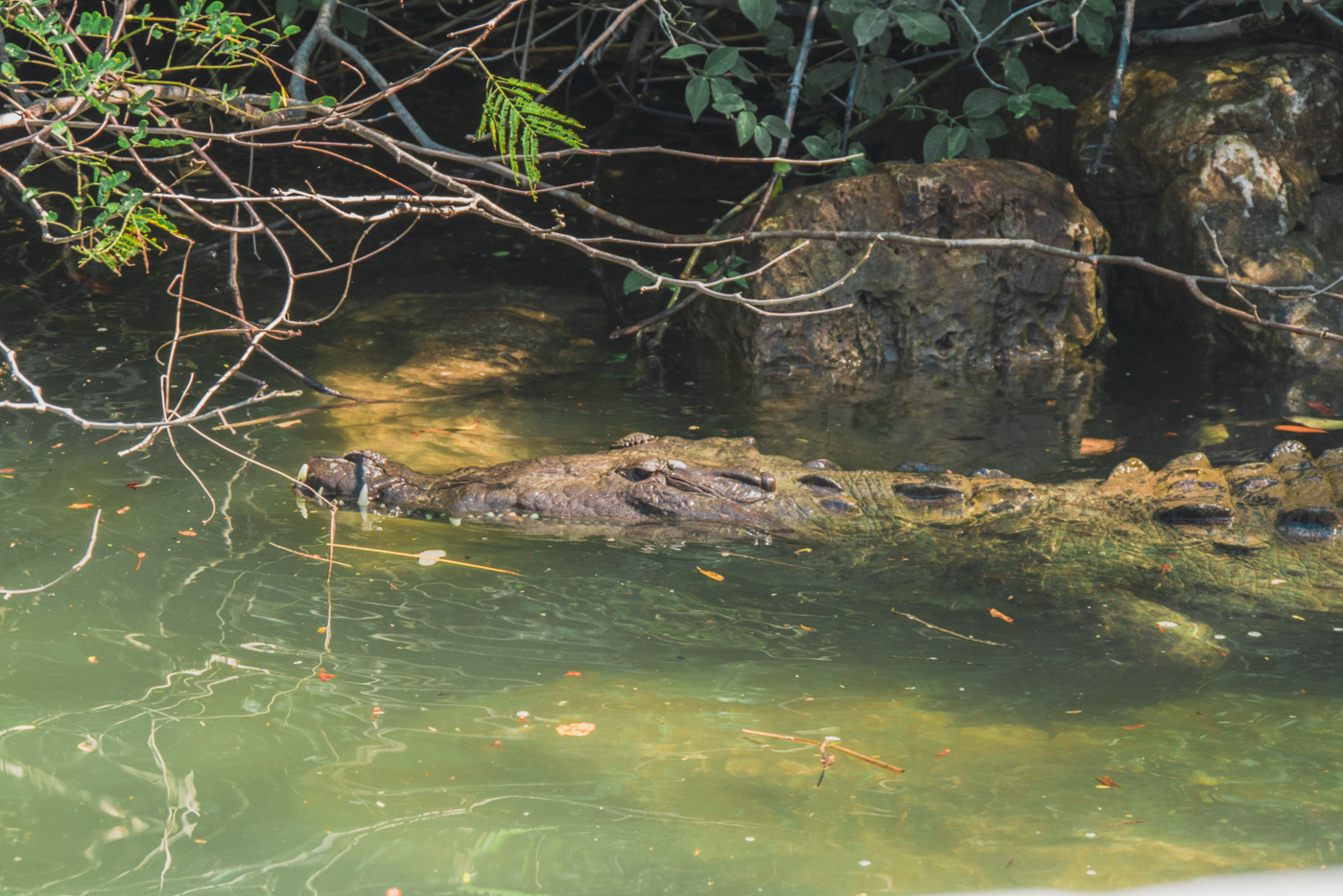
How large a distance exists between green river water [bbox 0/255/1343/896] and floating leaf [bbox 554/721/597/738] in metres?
0.01

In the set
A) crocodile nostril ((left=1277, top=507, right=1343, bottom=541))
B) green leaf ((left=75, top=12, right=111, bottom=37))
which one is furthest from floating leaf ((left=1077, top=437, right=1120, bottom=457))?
green leaf ((left=75, top=12, right=111, bottom=37))

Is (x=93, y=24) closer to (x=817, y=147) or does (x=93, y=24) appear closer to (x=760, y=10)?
(x=760, y=10)

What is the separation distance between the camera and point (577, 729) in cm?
306

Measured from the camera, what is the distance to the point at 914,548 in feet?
15.3

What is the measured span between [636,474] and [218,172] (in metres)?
2.03

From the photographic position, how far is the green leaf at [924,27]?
599 centimetres

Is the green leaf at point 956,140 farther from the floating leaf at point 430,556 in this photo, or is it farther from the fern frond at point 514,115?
the floating leaf at point 430,556

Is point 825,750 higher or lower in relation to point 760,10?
lower

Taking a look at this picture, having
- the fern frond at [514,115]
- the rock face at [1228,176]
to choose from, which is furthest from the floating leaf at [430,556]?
the rock face at [1228,176]

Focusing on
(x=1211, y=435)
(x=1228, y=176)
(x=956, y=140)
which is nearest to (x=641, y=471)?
(x=956, y=140)

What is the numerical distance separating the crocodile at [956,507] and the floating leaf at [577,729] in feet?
5.38

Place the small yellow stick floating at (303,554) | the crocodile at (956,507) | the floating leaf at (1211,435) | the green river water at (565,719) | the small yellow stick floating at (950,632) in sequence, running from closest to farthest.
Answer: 1. the green river water at (565,719)
2. the small yellow stick floating at (950,632)
3. the small yellow stick floating at (303,554)
4. the crocodile at (956,507)
5. the floating leaf at (1211,435)

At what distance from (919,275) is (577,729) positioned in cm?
464

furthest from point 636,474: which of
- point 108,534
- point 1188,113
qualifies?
point 1188,113
